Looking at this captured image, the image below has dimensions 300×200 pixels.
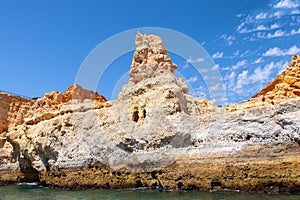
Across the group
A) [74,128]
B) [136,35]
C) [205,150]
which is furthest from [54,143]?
[205,150]

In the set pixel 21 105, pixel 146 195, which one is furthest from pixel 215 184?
pixel 21 105

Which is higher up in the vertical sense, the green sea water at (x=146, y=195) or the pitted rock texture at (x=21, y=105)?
the pitted rock texture at (x=21, y=105)

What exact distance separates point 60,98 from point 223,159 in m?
21.9

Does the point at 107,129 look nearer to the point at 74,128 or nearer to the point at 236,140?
the point at 74,128

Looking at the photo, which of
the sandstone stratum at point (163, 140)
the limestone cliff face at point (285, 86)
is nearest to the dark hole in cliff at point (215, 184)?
the sandstone stratum at point (163, 140)

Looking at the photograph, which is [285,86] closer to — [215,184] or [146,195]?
[215,184]

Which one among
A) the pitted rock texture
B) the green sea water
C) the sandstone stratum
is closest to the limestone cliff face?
the sandstone stratum

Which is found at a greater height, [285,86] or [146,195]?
[285,86]

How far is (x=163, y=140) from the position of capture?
52.0 feet

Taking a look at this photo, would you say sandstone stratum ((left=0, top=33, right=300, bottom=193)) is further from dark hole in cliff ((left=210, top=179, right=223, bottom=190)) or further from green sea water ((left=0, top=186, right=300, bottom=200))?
green sea water ((left=0, top=186, right=300, bottom=200))

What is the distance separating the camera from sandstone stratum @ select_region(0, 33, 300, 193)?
42.4 feet

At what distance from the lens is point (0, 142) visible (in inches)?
1150

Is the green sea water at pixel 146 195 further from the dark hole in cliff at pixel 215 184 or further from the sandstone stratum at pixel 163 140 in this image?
the sandstone stratum at pixel 163 140

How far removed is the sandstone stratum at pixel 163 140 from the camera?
42.4 feet
